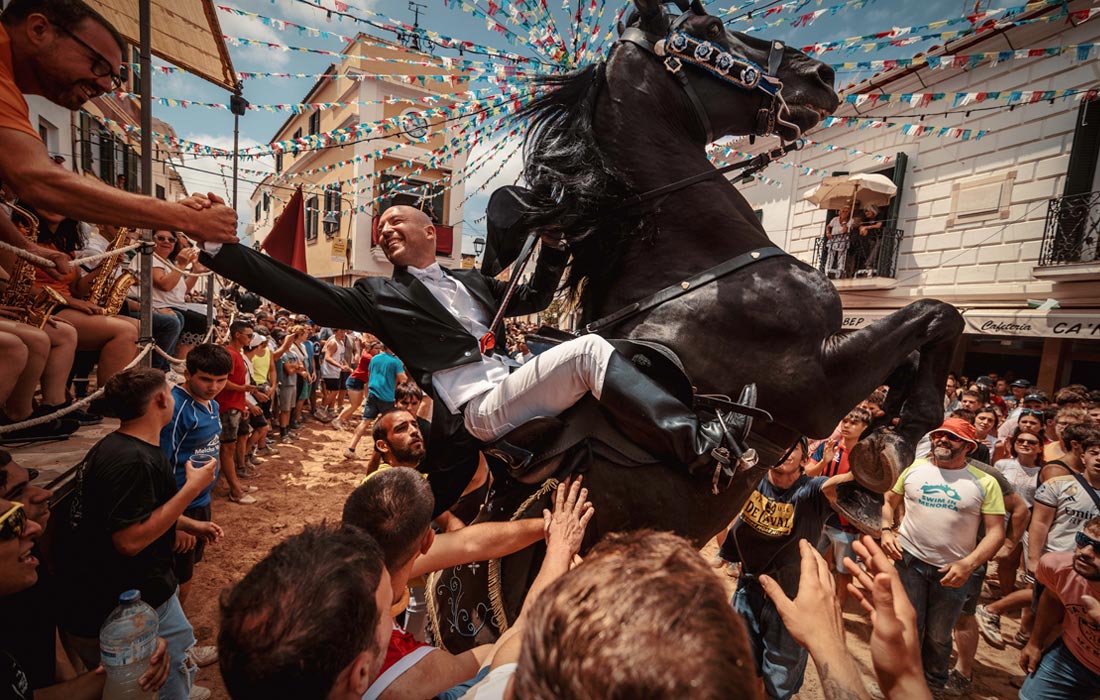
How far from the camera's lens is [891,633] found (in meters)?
1.33

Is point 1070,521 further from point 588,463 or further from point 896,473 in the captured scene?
point 588,463

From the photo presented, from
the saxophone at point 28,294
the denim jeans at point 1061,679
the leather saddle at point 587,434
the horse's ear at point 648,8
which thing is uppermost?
the horse's ear at point 648,8

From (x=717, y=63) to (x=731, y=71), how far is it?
7 centimetres

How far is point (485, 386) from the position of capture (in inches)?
87.2

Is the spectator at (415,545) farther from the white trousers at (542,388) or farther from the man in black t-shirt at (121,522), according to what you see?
the man in black t-shirt at (121,522)

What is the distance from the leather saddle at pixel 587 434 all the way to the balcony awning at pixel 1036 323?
33.0 ft

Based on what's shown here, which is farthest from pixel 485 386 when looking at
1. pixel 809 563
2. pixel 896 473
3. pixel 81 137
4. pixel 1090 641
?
pixel 81 137

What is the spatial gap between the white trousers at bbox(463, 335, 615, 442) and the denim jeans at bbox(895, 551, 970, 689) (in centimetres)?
365

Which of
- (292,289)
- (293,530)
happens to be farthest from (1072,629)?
(293,530)

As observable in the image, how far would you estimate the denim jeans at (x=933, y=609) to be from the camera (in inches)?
149

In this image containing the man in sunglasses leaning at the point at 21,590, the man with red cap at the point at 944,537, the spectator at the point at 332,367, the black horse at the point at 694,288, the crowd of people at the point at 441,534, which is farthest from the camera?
the spectator at the point at 332,367

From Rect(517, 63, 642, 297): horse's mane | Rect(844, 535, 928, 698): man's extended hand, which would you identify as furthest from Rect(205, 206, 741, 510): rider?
Rect(844, 535, 928, 698): man's extended hand

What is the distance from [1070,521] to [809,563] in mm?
4044

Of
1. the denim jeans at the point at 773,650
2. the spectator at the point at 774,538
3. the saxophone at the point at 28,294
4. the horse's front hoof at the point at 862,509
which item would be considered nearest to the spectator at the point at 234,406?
the saxophone at the point at 28,294
